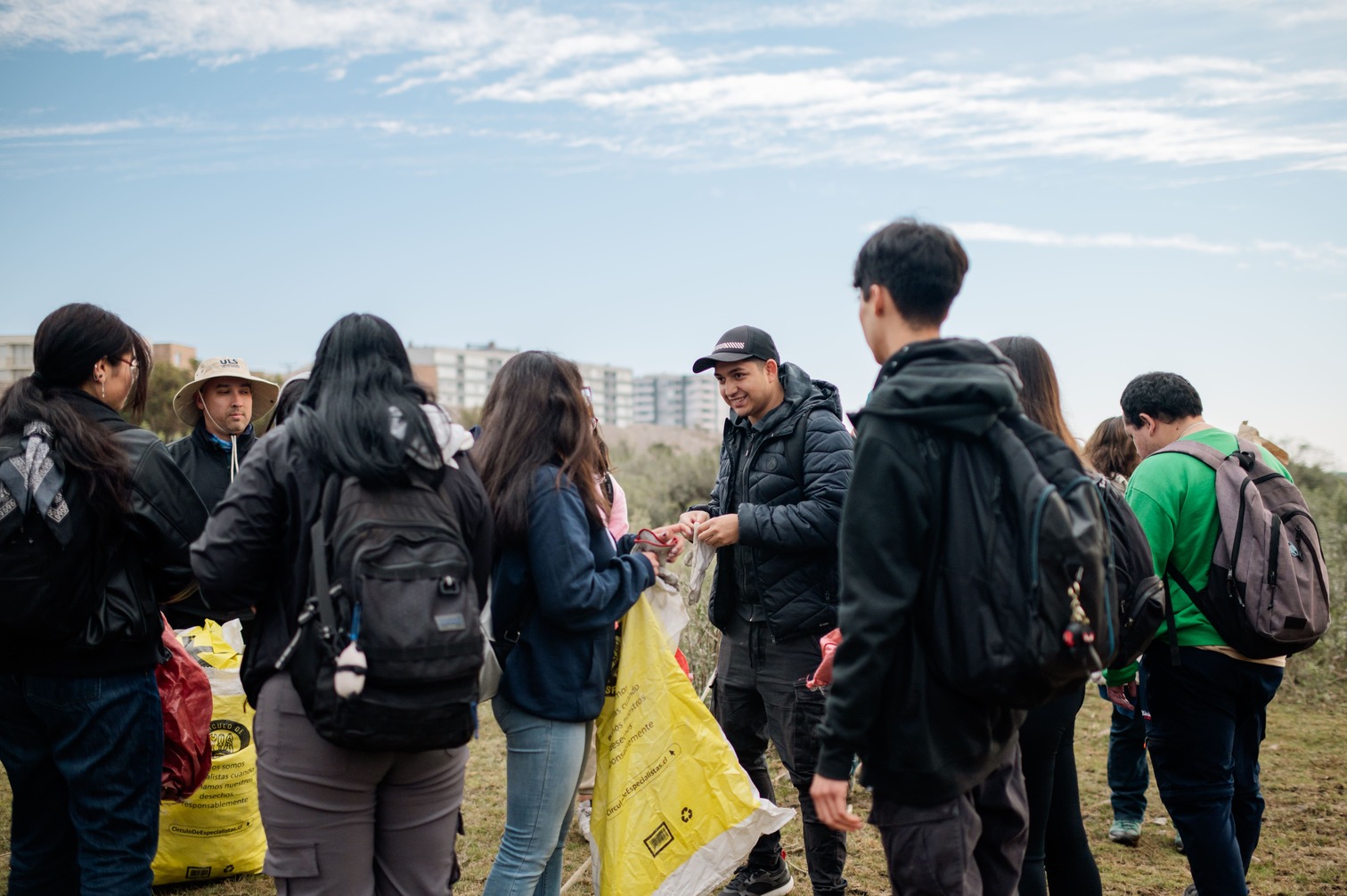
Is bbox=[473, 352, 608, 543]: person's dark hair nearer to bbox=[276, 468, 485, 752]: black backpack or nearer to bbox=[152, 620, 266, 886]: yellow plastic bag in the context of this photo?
bbox=[276, 468, 485, 752]: black backpack

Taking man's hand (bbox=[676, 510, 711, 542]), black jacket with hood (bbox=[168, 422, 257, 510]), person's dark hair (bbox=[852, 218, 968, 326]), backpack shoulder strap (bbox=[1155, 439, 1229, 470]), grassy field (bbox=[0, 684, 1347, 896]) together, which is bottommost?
grassy field (bbox=[0, 684, 1347, 896])

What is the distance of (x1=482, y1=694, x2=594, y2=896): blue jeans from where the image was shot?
311 centimetres

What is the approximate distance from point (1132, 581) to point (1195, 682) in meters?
0.75

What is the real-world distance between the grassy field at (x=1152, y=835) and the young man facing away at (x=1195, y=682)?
974mm

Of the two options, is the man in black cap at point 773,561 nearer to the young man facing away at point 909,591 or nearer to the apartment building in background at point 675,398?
the young man facing away at point 909,591

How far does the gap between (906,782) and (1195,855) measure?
6.32ft

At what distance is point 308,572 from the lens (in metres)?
2.43

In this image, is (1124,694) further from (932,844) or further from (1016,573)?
(1016,573)

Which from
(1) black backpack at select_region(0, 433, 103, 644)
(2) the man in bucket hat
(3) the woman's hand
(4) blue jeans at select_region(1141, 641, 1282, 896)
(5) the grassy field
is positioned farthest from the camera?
(2) the man in bucket hat

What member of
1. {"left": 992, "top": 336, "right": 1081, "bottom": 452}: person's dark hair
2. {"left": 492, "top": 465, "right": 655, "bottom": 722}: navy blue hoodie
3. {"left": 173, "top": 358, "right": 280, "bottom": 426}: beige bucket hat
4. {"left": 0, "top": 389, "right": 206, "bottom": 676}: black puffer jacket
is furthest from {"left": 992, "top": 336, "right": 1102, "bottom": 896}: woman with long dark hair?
{"left": 173, "top": 358, "right": 280, "bottom": 426}: beige bucket hat

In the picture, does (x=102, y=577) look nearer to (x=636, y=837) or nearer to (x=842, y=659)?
(x=636, y=837)

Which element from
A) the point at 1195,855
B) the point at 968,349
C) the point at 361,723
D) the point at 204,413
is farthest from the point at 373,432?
the point at 1195,855

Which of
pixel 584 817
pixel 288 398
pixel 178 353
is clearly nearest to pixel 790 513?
pixel 288 398

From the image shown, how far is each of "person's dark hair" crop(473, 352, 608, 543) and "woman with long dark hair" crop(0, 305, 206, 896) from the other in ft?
2.92
